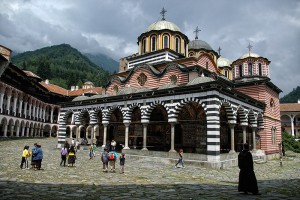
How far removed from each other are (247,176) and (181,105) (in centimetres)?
1030

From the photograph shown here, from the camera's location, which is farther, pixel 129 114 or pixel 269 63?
pixel 269 63

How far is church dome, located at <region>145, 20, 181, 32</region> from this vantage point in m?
26.5

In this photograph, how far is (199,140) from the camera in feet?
72.8

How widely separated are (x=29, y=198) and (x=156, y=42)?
72.9 feet

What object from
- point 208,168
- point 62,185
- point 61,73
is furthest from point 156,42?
point 61,73

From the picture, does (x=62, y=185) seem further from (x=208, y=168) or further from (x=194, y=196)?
(x=208, y=168)

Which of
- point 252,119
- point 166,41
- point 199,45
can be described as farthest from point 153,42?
point 252,119

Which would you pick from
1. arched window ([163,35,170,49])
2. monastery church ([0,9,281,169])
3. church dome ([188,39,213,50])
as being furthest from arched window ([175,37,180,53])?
church dome ([188,39,213,50])

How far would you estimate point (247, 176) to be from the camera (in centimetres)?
755

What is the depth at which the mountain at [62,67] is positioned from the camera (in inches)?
4008

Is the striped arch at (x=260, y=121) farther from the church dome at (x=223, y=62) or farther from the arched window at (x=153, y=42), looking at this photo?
the church dome at (x=223, y=62)

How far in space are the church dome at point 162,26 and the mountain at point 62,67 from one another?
215 feet

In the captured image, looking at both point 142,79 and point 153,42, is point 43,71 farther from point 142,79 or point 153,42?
point 142,79

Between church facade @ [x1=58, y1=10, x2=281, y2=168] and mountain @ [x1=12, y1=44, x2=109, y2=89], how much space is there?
66385mm
